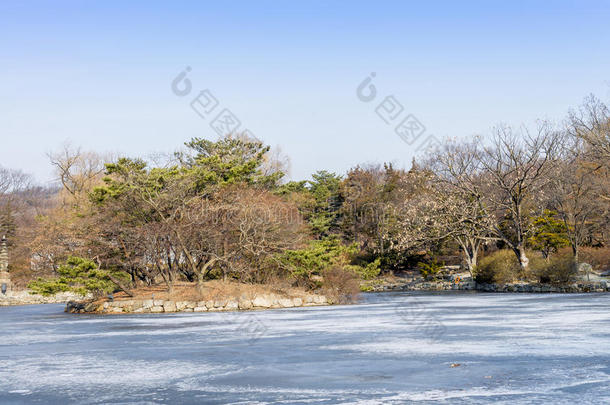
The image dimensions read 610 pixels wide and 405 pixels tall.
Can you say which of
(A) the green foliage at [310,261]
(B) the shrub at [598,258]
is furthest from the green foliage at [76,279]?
(B) the shrub at [598,258]

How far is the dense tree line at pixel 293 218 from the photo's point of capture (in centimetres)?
3014

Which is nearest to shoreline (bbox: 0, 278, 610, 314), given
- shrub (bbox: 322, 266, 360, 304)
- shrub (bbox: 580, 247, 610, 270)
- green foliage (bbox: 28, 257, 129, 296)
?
shrub (bbox: 322, 266, 360, 304)

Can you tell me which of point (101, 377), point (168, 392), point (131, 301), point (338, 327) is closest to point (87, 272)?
point (131, 301)

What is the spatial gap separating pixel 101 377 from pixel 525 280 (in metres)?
32.3

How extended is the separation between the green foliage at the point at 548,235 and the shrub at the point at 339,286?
18.0 m

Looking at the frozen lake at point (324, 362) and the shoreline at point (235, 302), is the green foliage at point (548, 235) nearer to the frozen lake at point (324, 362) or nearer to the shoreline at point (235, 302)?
the shoreline at point (235, 302)

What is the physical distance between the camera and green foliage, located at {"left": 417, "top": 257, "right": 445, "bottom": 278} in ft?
169

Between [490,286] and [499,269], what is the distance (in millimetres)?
1479

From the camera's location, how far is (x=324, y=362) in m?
11.2

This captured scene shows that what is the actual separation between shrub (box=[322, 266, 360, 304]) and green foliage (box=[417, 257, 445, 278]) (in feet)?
66.6

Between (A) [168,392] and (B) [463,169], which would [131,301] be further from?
(B) [463,169]

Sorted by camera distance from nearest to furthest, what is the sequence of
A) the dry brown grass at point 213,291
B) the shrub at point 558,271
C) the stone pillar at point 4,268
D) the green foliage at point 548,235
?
the dry brown grass at point 213,291
the shrub at point 558,271
the green foliage at point 548,235
the stone pillar at point 4,268

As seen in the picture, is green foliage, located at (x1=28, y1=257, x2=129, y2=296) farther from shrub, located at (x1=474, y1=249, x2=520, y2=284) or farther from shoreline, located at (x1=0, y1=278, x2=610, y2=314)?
shrub, located at (x1=474, y1=249, x2=520, y2=284)

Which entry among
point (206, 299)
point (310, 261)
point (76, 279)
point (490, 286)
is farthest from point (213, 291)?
point (490, 286)
